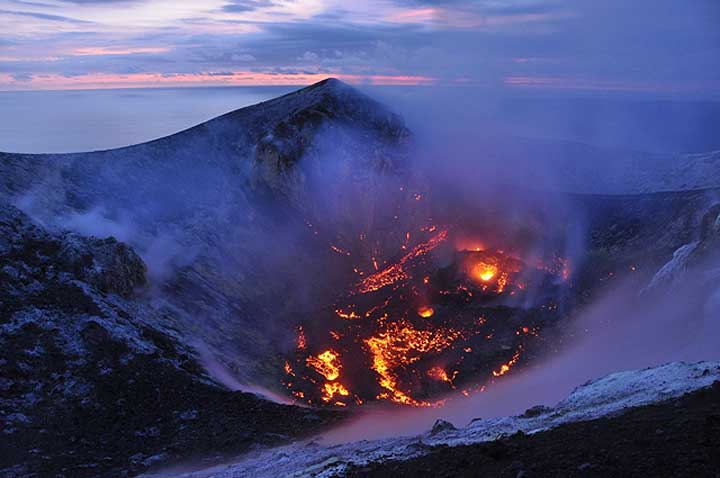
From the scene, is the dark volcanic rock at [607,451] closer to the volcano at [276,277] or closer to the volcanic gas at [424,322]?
the volcano at [276,277]

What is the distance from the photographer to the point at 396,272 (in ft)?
165

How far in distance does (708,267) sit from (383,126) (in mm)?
36408

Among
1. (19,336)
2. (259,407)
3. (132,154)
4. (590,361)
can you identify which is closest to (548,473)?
(259,407)

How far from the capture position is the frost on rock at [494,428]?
17.3 meters

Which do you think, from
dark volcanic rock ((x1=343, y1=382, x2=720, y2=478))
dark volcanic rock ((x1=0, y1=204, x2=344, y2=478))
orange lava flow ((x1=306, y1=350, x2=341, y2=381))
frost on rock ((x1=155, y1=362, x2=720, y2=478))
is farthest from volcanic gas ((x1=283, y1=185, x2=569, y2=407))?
dark volcanic rock ((x1=343, y1=382, x2=720, y2=478))

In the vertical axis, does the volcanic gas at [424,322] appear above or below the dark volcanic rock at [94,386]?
below

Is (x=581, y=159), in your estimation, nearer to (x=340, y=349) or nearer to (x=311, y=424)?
(x=340, y=349)

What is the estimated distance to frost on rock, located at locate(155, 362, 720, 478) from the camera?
17.3 meters

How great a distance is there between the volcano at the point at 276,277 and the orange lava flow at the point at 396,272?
201 mm

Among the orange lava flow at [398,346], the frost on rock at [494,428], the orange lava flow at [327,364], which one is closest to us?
the frost on rock at [494,428]

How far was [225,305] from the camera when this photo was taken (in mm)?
39625

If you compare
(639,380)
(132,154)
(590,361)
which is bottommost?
(590,361)

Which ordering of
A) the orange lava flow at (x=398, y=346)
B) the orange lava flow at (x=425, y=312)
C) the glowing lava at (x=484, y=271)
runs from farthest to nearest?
the glowing lava at (x=484, y=271)
the orange lava flow at (x=425, y=312)
the orange lava flow at (x=398, y=346)

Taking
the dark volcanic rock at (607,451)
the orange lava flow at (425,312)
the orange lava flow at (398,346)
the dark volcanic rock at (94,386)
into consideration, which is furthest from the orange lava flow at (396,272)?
the dark volcanic rock at (607,451)
